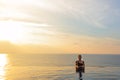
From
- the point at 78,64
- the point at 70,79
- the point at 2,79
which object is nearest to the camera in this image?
the point at 78,64

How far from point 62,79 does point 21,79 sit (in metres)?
7.85

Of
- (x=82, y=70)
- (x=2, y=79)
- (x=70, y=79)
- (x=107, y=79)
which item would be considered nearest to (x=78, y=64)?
(x=82, y=70)

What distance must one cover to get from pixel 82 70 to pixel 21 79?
67.0 ft

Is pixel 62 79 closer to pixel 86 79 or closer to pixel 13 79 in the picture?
pixel 86 79

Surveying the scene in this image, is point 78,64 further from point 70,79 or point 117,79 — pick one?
point 117,79

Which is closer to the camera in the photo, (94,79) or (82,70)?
(82,70)

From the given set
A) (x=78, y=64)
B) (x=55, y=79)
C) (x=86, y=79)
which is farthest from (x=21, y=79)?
(x=78, y=64)

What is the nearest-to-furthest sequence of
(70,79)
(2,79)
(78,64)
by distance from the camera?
(78,64) < (70,79) < (2,79)

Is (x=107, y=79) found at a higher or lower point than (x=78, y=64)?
lower

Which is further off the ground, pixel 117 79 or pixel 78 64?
pixel 78 64

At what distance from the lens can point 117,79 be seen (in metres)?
47.8

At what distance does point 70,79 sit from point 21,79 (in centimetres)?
933

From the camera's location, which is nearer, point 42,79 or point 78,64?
point 78,64

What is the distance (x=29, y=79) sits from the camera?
47.1 meters
